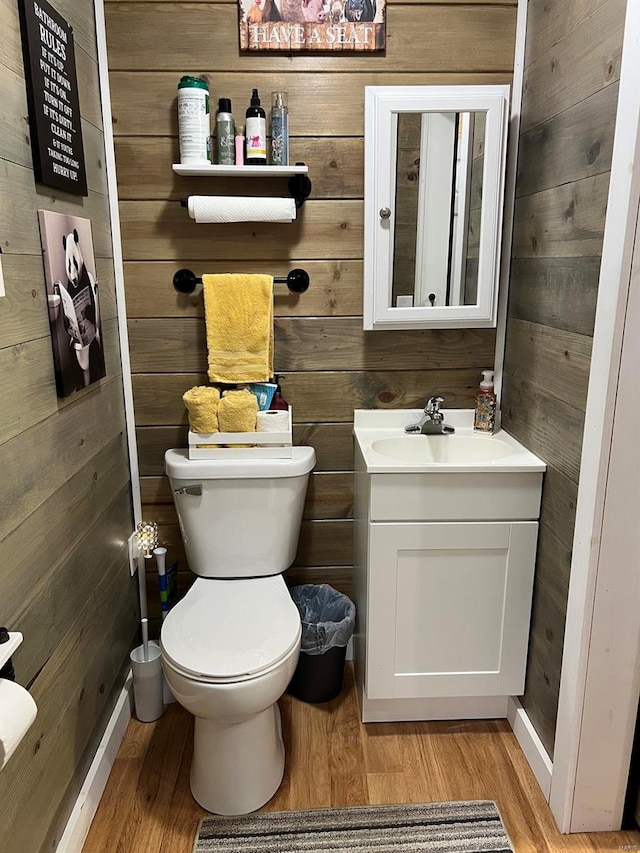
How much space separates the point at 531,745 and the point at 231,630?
2.94 ft

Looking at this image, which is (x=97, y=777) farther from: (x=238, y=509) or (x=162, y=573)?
(x=238, y=509)

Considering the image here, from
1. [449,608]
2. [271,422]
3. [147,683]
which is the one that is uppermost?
[271,422]

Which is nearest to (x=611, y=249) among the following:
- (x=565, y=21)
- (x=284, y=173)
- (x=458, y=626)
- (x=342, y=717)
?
(x=565, y=21)

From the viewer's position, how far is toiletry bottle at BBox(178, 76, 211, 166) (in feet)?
5.86

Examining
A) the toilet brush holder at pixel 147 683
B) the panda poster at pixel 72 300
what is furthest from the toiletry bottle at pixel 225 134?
the toilet brush holder at pixel 147 683

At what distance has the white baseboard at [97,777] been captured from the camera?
5.00 ft

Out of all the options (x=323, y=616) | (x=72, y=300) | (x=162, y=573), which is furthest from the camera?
(x=323, y=616)

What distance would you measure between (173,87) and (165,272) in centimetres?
52

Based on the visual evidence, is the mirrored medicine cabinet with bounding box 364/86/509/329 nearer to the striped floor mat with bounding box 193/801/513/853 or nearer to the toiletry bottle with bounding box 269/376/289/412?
the toiletry bottle with bounding box 269/376/289/412

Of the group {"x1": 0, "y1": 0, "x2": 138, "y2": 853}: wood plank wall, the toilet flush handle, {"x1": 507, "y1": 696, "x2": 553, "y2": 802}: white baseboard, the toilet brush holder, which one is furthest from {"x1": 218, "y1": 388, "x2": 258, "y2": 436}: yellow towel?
{"x1": 507, "y1": 696, "x2": 553, "y2": 802}: white baseboard

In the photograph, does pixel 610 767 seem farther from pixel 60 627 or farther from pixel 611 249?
pixel 60 627

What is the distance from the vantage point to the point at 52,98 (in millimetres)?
1448

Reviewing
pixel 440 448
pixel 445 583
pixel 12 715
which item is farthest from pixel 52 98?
pixel 445 583

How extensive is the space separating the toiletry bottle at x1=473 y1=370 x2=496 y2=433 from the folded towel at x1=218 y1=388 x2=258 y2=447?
2.30ft
